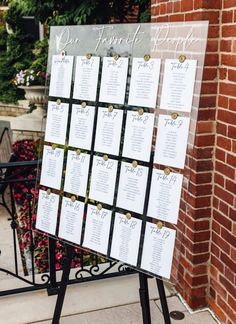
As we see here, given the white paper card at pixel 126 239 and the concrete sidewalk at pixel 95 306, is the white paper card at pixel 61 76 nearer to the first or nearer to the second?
the white paper card at pixel 126 239

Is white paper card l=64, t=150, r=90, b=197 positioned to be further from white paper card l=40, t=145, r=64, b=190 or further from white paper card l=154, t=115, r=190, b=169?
white paper card l=154, t=115, r=190, b=169

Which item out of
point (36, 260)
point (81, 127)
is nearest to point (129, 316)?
point (81, 127)

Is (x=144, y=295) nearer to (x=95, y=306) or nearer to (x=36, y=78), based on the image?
(x=95, y=306)

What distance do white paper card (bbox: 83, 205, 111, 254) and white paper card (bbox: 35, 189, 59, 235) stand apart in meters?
0.23

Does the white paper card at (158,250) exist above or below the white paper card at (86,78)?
below

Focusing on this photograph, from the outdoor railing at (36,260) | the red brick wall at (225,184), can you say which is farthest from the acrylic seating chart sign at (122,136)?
the red brick wall at (225,184)

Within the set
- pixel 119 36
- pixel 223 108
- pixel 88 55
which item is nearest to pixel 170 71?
pixel 119 36

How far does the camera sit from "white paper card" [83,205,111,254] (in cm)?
218

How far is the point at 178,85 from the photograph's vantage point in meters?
1.88

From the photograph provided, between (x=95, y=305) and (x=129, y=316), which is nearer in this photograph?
(x=129, y=316)

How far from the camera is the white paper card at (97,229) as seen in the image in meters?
2.18

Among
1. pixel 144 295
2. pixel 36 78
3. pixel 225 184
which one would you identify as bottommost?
pixel 144 295

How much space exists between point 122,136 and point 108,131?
0.27ft

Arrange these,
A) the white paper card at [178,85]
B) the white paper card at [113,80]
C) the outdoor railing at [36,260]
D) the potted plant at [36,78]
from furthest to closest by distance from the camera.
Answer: the potted plant at [36,78] < the outdoor railing at [36,260] < the white paper card at [113,80] < the white paper card at [178,85]
